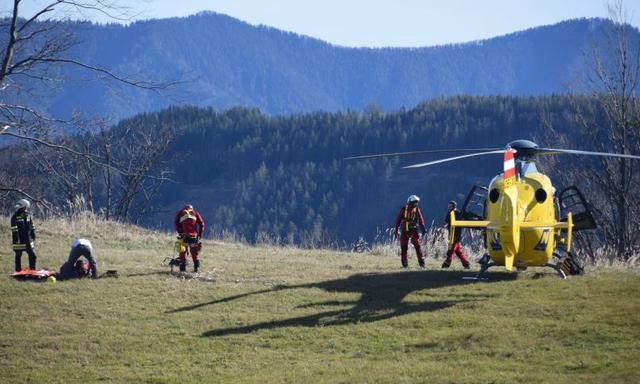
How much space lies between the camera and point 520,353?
1352 centimetres

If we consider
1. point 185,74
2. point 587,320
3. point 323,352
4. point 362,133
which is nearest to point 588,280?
→ point 587,320

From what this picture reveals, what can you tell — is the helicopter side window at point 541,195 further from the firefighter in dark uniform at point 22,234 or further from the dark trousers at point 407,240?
the firefighter in dark uniform at point 22,234

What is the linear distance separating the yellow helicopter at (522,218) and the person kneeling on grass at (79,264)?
724 centimetres

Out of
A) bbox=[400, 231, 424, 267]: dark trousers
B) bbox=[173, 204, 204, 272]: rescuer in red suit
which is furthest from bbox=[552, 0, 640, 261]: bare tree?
bbox=[173, 204, 204, 272]: rescuer in red suit

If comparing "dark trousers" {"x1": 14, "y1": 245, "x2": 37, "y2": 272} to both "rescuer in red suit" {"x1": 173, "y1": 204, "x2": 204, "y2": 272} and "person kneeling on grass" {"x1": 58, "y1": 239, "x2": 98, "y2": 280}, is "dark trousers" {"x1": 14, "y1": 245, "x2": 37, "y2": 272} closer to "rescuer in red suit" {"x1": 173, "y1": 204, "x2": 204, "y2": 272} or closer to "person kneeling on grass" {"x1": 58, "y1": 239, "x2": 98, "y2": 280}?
"person kneeling on grass" {"x1": 58, "y1": 239, "x2": 98, "y2": 280}

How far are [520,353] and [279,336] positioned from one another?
4.67 metres

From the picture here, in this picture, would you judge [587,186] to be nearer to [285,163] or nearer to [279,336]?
[279,336]

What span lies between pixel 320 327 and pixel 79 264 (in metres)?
7.57

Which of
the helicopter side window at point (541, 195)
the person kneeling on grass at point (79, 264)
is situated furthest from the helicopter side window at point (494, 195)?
the person kneeling on grass at point (79, 264)

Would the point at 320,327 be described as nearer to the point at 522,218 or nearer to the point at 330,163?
the point at 522,218

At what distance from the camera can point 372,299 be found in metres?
18.2

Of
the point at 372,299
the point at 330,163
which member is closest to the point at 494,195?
the point at 372,299

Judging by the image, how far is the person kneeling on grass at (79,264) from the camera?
1997 centimetres

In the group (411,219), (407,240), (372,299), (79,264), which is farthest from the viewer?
(407,240)
